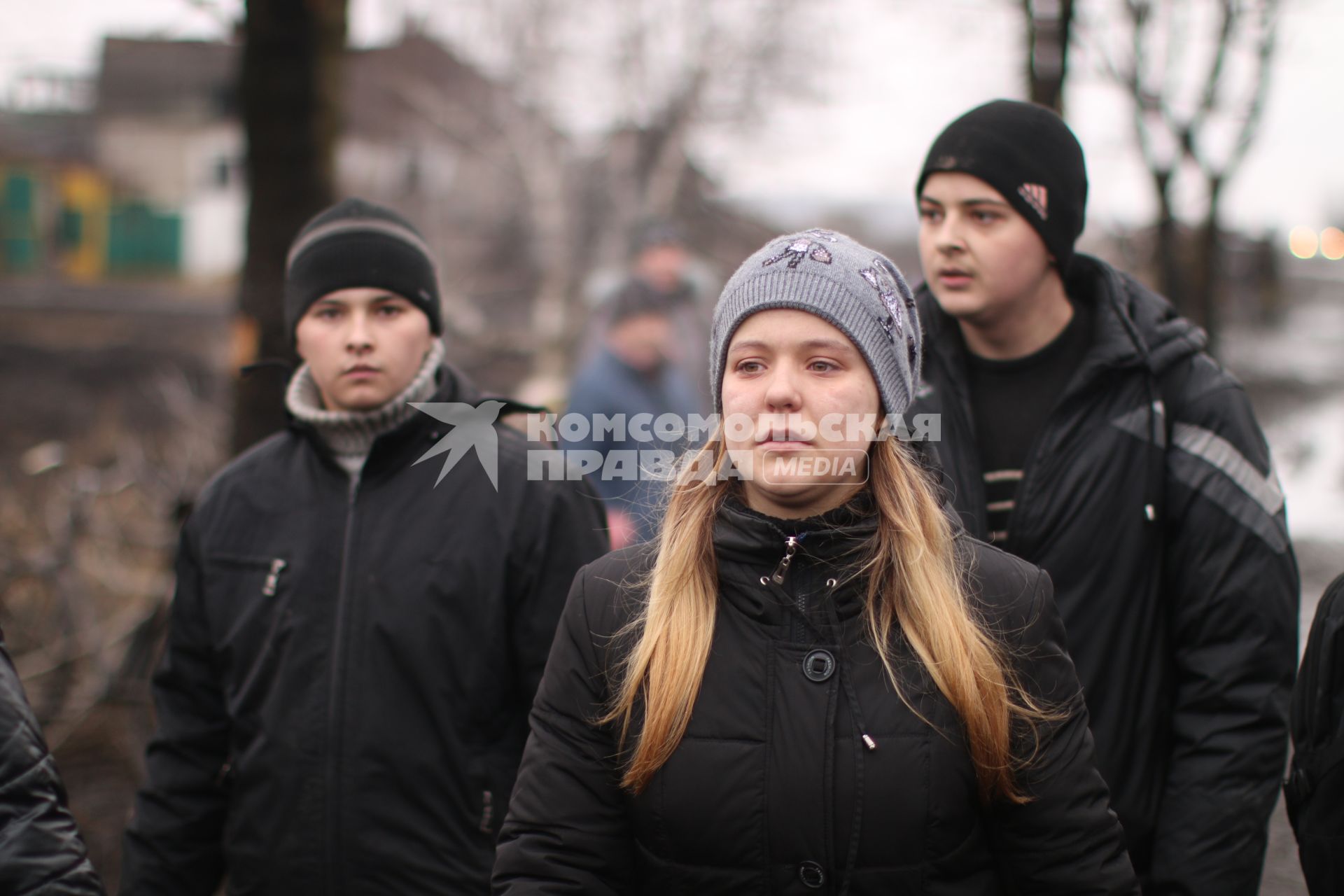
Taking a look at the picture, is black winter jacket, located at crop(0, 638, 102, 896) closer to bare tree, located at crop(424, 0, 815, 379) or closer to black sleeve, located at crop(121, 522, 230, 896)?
black sleeve, located at crop(121, 522, 230, 896)

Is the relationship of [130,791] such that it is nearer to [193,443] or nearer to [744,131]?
[193,443]

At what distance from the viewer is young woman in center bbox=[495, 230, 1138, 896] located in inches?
73.2

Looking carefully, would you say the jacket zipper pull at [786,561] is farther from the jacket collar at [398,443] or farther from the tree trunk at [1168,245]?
the tree trunk at [1168,245]

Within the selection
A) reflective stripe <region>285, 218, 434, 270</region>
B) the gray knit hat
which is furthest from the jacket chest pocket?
the gray knit hat

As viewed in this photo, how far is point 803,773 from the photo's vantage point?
1.86m

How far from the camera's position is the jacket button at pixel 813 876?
1824 mm

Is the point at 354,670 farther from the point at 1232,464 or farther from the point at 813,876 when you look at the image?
the point at 1232,464

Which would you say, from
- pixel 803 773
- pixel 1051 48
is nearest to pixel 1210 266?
pixel 1051 48

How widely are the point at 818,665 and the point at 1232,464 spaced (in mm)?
1262

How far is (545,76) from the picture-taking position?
26.1 meters

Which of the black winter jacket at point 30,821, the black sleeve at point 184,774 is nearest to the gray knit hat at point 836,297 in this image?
the black winter jacket at point 30,821

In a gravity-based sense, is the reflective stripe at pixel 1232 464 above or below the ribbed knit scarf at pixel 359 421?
below

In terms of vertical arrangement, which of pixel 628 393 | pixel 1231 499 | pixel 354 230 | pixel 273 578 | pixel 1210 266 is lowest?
pixel 273 578

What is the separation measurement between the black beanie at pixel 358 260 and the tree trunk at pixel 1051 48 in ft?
13.4
